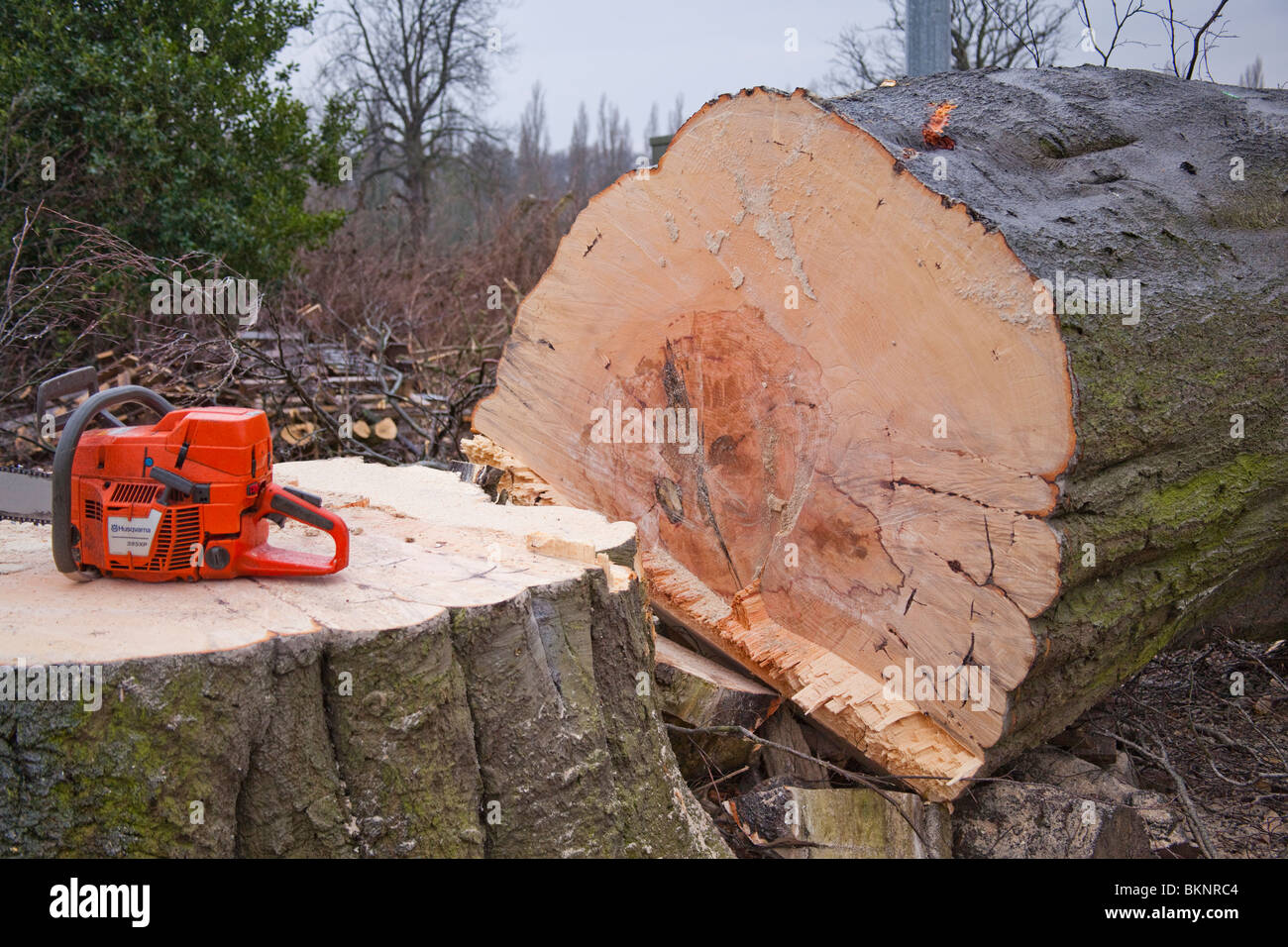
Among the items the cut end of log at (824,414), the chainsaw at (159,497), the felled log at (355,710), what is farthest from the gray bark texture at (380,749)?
the cut end of log at (824,414)

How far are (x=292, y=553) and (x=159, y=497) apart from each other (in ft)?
1.04

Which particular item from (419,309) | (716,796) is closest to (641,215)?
(716,796)

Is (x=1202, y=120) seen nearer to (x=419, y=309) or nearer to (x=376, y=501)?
(x=376, y=501)

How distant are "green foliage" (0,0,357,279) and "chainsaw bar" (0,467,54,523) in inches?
162

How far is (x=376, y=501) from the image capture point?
2.89m

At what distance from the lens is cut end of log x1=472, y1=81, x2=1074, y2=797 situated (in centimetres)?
231

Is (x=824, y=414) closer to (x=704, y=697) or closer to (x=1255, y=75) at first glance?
(x=704, y=697)

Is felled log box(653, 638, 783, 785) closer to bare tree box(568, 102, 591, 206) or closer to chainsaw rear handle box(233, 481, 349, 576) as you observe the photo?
chainsaw rear handle box(233, 481, 349, 576)

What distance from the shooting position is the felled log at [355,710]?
1722 millimetres

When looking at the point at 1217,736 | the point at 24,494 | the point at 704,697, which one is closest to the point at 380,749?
the point at 704,697

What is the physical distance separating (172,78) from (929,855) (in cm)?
705

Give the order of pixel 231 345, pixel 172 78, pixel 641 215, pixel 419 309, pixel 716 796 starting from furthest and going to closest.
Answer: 1. pixel 419 309
2. pixel 172 78
3. pixel 231 345
4. pixel 641 215
5. pixel 716 796
